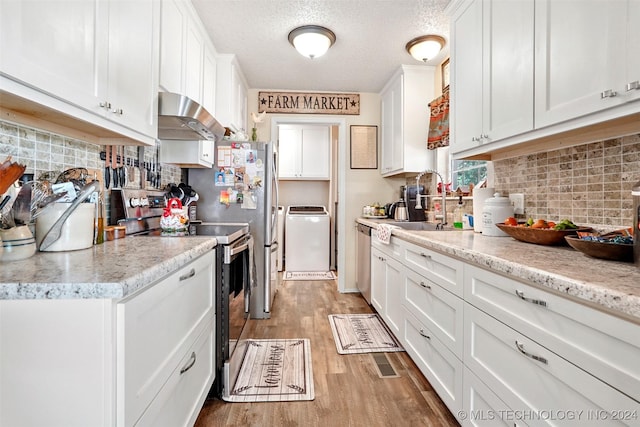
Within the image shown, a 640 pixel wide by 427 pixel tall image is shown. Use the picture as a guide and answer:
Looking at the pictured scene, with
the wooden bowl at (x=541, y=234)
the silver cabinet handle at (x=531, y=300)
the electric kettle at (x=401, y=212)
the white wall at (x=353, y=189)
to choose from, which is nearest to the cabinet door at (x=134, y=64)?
the silver cabinet handle at (x=531, y=300)

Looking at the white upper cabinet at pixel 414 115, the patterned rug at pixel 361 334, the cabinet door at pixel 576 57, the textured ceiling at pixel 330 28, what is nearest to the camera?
the cabinet door at pixel 576 57

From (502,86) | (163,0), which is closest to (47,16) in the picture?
(163,0)

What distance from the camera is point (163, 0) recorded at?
1688 millimetres

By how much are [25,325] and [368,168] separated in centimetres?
346

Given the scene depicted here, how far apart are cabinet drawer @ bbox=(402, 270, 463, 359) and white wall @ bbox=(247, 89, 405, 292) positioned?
1791mm

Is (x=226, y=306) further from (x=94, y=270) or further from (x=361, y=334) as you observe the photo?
(x=361, y=334)

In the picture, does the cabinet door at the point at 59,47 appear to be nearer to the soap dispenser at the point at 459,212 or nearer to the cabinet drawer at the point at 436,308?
the cabinet drawer at the point at 436,308

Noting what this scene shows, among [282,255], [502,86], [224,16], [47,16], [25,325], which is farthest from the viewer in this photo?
[282,255]

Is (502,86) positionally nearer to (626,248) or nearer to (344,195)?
(626,248)

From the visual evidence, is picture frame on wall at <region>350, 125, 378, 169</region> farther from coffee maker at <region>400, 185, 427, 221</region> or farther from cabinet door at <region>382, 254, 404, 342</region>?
cabinet door at <region>382, 254, 404, 342</region>

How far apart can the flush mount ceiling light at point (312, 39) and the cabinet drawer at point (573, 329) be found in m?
2.04

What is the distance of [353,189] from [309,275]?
1515 mm

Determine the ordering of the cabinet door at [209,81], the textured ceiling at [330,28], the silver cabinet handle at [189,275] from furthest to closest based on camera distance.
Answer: the cabinet door at [209,81] < the textured ceiling at [330,28] < the silver cabinet handle at [189,275]

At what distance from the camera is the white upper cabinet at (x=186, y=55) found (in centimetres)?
175
